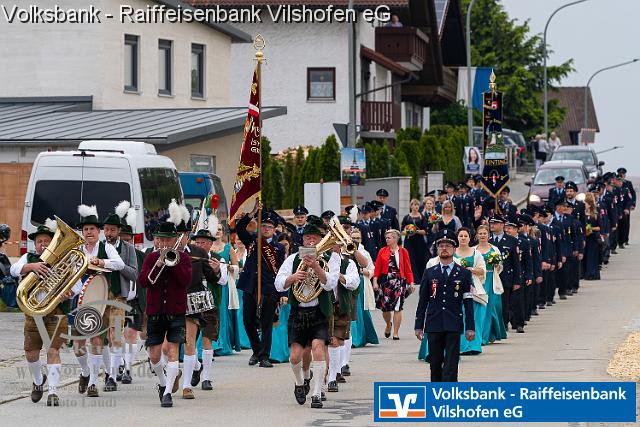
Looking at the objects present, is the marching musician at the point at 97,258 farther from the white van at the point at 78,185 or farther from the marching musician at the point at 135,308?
the white van at the point at 78,185

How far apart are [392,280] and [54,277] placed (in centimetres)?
826

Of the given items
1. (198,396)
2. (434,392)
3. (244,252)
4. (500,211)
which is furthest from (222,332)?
(500,211)

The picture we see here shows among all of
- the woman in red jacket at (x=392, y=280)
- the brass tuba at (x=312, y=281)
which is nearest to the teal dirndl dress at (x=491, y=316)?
the woman in red jacket at (x=392, y=280)

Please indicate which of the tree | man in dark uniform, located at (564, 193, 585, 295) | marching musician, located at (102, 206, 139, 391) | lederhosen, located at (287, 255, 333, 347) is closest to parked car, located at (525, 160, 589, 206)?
man in dark uniform, located at (564, 193, 585, 295)

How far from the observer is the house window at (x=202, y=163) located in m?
36.1

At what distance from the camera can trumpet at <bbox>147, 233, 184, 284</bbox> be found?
1467 cm

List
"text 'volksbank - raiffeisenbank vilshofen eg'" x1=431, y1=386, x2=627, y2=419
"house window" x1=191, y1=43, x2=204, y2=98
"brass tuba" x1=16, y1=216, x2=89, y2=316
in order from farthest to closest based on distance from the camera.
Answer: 1. "house window" x1=191, y1=43, x2=204, y2=98
2. "brass tuba" x1=16, y1=216, x2=89, y2=316
3. "text 'volksbank - raiffeisenbank vilshofen eg'" x1=431, y1=386, x2=627, y2=419

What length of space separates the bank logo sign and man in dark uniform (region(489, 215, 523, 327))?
9392mm

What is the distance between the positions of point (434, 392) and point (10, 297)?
502cm

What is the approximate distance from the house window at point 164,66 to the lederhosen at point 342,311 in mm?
→ 26188

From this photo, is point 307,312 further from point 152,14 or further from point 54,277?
point 152,14

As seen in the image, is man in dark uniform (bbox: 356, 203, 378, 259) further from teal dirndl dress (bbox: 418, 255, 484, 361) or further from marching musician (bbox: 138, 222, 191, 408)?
marching musician (bbox: 138, 222, 191, 408)

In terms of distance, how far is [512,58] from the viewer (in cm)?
8731

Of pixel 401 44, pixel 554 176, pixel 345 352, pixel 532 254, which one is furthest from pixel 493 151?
pixel 401 44
